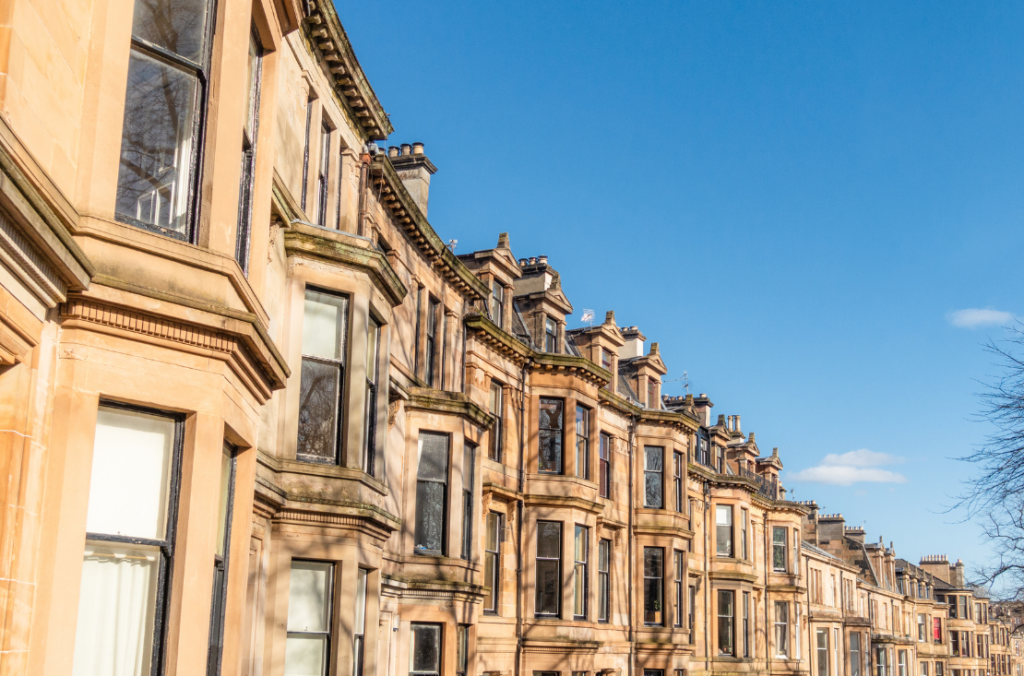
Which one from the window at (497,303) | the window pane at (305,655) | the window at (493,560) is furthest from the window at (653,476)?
the window pane at (305,655)

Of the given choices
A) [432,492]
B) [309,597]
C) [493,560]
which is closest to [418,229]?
[432,492]

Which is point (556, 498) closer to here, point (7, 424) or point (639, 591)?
point (639, 591)

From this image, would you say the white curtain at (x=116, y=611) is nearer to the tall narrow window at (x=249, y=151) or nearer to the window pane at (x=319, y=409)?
the tall narrow window at (x=249, y=151)

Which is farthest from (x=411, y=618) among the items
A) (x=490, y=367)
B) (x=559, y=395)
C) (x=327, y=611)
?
(x=559, y=395)

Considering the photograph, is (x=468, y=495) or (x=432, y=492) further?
(x=468, y=495)

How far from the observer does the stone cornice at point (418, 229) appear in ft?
61.5

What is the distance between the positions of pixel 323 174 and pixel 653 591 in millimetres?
21939

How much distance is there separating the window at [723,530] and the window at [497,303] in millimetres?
18361

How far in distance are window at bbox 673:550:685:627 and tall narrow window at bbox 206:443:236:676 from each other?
2680 cm

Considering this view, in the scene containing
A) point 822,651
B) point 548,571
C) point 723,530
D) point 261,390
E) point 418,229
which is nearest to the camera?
point 261,390

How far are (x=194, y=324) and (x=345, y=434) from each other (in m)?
5.99

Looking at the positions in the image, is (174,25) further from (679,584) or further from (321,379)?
(679,584)

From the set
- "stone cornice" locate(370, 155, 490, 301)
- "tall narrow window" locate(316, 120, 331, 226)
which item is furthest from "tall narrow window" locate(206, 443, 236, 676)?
"stone cornice" locate(370, 155, 490, 301)

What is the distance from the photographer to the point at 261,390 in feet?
30.8
